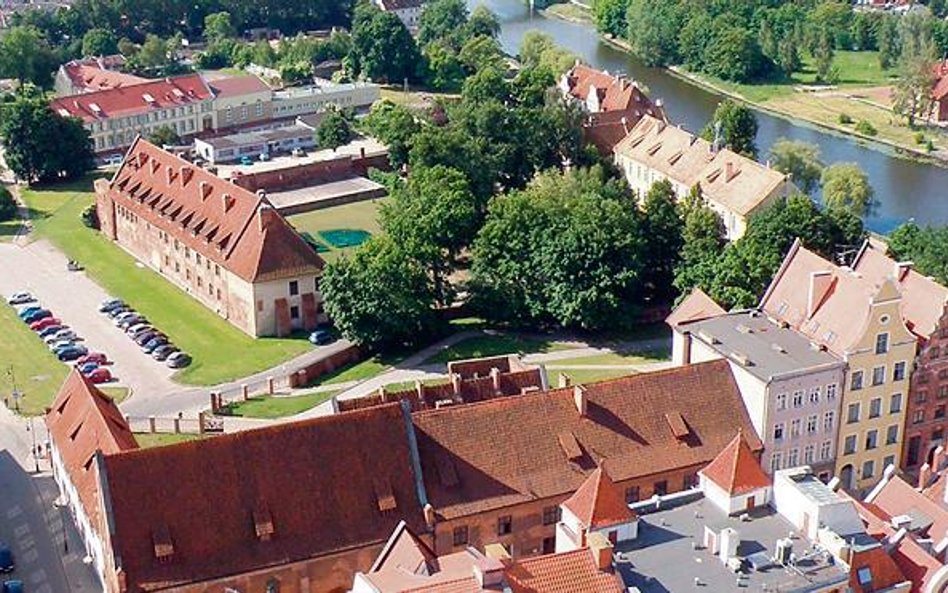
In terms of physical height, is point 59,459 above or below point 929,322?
below

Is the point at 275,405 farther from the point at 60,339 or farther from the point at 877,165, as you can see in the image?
the point at 877,165

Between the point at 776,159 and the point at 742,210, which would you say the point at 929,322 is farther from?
the point at 776,159

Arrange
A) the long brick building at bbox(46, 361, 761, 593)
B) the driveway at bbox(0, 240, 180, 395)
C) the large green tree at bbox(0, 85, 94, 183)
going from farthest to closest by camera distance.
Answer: the large green tree at bbox(0, 85, 94, 183) < the driveway at bbox(0, 240, 180, 395) < the long brick building at bbox(46, 361, 761, 593)

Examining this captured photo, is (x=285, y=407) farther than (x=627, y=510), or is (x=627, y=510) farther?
(x=285, y=407)

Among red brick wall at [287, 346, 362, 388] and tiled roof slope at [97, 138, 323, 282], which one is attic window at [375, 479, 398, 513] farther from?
tiled roof slope at [97, 138, 323, 282]

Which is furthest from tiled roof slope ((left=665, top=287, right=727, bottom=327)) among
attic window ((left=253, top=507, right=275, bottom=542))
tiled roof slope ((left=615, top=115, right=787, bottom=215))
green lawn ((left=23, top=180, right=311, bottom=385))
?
attic window ((left=253, top=507, right=275, bottom=542))

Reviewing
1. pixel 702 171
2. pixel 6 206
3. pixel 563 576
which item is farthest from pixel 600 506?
pixel 6 206

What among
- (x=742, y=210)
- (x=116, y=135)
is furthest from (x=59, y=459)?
(x=116, y=135)
